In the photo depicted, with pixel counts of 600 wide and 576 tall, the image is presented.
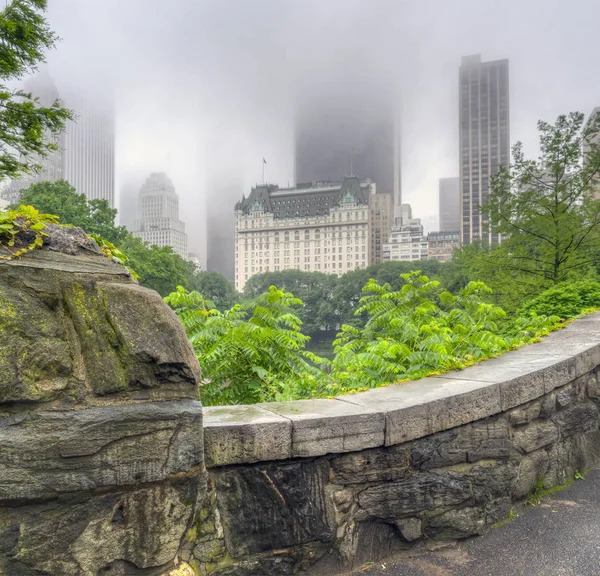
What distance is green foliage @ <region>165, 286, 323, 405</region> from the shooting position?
12.9 feet

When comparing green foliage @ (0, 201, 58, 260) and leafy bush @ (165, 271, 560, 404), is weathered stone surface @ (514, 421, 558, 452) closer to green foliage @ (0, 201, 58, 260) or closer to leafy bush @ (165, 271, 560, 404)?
leafy bush @ (165, 271, 560, 404)

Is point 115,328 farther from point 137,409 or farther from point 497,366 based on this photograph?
point 497,366

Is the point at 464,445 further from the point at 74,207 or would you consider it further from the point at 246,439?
the point at 74,207

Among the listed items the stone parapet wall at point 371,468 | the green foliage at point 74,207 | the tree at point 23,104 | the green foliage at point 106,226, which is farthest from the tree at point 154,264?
the stone parapet wall at point 371,468

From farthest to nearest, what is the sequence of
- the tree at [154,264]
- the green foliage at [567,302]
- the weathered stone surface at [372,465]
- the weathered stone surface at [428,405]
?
the tree at [154,264]
the green foliage at [567,302]
the weathered stone surface at [428,405]
the weathered stone surface at [372,465]

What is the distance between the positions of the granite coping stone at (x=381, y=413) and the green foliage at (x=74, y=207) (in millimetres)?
29648

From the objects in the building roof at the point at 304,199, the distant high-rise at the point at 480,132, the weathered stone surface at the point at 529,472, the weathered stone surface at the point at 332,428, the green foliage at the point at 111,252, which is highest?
the distant high-rise at the point at 480,132

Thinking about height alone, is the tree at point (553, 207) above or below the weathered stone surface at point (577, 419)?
above

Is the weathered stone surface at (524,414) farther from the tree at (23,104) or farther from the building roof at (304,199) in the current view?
the building roof at (304,199)

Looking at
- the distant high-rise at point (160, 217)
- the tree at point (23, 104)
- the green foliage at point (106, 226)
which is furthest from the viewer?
the distant high-rise at point (160, 217)

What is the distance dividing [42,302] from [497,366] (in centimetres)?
320

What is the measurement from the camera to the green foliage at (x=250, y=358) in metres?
3.92

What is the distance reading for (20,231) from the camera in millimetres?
1904

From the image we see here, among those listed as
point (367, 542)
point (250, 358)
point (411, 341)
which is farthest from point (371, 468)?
point (411, 341)
